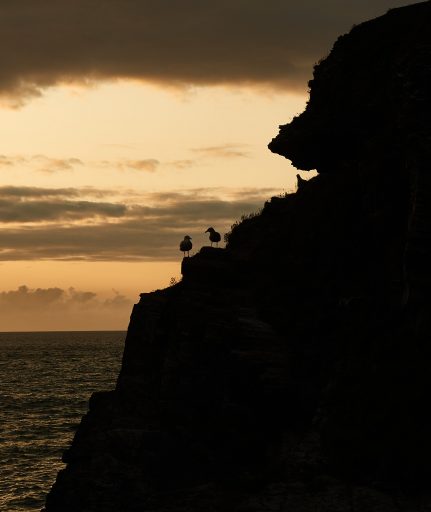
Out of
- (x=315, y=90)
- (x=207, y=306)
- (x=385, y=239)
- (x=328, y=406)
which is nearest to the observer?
(x=328, y=406)

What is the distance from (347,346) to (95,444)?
1142 centimetres

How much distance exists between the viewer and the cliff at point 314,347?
24312 mm

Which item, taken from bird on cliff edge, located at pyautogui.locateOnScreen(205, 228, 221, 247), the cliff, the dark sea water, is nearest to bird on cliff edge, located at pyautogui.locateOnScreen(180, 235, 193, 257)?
bird on cliff edge, located at pyautogui.locateOnScreen(205, 228, 221, 247)

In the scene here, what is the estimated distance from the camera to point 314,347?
99.8ft

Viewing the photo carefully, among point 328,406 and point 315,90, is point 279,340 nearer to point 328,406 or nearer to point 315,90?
point 328,406

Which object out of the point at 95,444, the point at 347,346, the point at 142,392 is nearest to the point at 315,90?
the point at 347,346

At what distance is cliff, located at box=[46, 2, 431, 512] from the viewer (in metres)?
24.3

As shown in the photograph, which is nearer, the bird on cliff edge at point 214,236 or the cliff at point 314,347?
the cliff at point 314,347

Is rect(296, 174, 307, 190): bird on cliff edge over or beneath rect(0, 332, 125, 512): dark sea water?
over

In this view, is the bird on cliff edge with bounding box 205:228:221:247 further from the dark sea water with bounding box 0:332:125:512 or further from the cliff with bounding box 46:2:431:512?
the dark sea water with bounding box 0:332:125:512

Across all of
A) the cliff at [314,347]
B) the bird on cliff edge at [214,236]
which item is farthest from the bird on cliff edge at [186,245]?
the cliff at [314,347]

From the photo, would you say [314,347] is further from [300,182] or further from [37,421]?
[37,421]

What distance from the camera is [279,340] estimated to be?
30.9 meters

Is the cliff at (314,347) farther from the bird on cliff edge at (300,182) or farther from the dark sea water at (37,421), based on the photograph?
the dark sea water at (37,421)
